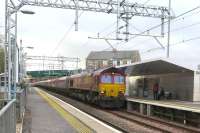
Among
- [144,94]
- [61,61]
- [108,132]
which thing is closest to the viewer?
[108,132]

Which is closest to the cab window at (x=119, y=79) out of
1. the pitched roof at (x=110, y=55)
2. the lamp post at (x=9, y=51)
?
the lamp post at (x=9, y=51)

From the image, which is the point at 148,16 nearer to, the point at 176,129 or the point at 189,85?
the point at 189,85

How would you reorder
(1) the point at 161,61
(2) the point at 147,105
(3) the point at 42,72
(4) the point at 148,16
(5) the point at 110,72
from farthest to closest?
1. (3) the point at 42,72
2. (4) the point at 148,16
3. (5) the point at 110,72
4. (1) the point at 161,61
5. (2) the point at 147,105

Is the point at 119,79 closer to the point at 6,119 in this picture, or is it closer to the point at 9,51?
the point at 9,51

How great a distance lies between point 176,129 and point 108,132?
4.07m

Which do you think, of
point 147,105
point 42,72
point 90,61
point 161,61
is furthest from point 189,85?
point 90,61

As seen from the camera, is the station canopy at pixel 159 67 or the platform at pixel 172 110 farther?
the station canopy at pixel 159 67

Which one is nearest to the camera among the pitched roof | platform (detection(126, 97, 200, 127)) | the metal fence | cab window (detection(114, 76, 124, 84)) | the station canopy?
the metal fence

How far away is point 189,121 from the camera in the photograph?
2252 centimetres

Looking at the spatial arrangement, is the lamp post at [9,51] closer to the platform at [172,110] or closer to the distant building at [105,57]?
the platform at [172,110]

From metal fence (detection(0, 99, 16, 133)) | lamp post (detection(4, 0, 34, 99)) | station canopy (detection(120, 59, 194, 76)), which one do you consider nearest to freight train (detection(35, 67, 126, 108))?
station canopy (detection(120, 59, 194, 76))

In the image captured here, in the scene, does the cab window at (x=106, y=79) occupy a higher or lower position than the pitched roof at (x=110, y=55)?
lower

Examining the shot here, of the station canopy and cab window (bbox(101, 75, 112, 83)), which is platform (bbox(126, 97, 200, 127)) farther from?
the station canopy

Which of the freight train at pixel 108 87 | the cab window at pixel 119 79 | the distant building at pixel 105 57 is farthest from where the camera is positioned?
the distant building at pixel 105 57
